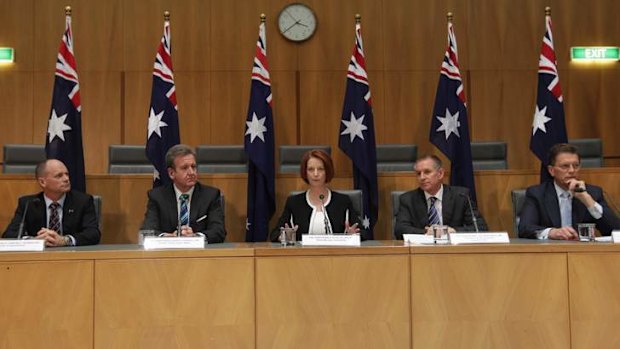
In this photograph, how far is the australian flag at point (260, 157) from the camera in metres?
4.79

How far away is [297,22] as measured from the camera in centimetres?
751

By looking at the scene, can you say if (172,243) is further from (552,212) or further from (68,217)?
(552,212)

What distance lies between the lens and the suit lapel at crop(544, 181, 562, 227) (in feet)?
12.9

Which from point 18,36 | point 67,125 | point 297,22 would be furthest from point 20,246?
point 18,36

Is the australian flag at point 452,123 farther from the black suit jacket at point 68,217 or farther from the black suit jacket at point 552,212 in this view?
the black suit jacket at point 68,217

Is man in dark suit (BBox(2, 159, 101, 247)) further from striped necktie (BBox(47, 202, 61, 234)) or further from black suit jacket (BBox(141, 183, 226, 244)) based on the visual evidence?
black suit jacket (BBox(141, 183, 226, 244))

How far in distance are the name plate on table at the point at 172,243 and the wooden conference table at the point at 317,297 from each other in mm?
130

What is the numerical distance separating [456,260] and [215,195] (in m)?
1.82

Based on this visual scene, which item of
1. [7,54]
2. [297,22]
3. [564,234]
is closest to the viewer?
[564,234]

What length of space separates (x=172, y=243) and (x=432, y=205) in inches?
74.1

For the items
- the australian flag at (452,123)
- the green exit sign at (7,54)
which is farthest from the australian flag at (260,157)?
the green exit sign at (7,54)

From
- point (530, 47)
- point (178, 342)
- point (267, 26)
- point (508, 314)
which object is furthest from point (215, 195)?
point (530, 47)

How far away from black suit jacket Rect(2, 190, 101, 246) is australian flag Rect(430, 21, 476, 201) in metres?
2.83

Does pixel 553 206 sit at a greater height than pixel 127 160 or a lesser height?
lesser
